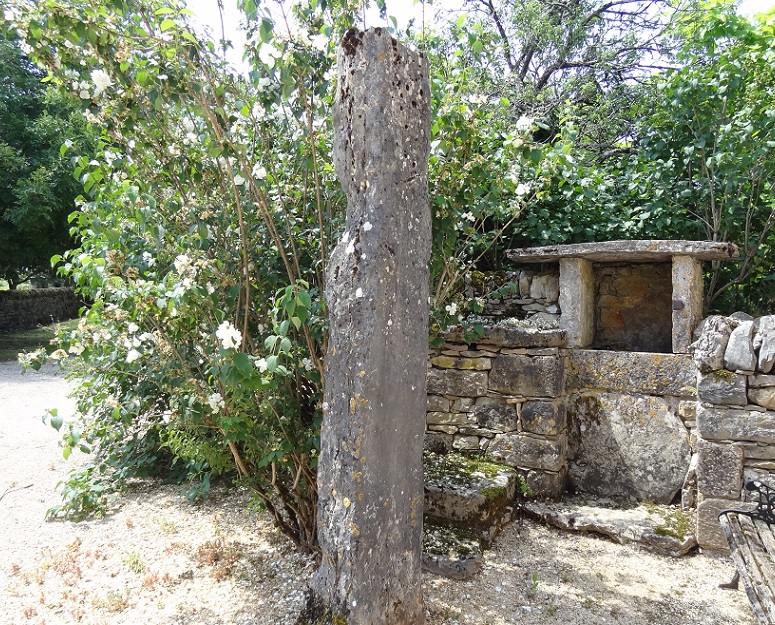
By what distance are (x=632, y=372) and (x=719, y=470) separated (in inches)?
36.7

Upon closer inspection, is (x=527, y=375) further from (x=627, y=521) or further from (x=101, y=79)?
(x=101, y=79)

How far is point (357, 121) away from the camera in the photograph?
2297 millimetres

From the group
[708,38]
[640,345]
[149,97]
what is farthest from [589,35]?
[149,97]

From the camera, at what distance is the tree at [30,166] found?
10.9 meters

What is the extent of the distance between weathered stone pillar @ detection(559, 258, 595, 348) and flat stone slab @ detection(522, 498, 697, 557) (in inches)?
50.0

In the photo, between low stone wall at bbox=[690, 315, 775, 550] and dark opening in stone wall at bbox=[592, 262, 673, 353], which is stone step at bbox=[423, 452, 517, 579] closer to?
low stone wall at bbox=[690, 315, 775, 550]

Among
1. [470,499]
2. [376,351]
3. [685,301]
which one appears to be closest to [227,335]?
[376,351]

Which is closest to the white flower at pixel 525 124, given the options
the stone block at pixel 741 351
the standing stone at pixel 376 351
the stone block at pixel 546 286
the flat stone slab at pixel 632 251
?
the standing stone at pixel 376 351

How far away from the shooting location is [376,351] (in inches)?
87.4

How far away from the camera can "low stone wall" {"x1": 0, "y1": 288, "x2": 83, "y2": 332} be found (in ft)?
49.9

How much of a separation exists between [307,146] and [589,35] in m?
7.90

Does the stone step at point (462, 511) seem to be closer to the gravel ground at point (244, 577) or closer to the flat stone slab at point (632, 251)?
the gravel ground at point (244, 577)

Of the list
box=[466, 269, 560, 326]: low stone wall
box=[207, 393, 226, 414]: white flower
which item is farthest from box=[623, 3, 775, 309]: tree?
box=[207, 393, 226, 414]: white flower

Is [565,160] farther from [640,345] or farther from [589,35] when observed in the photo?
[589,35]
